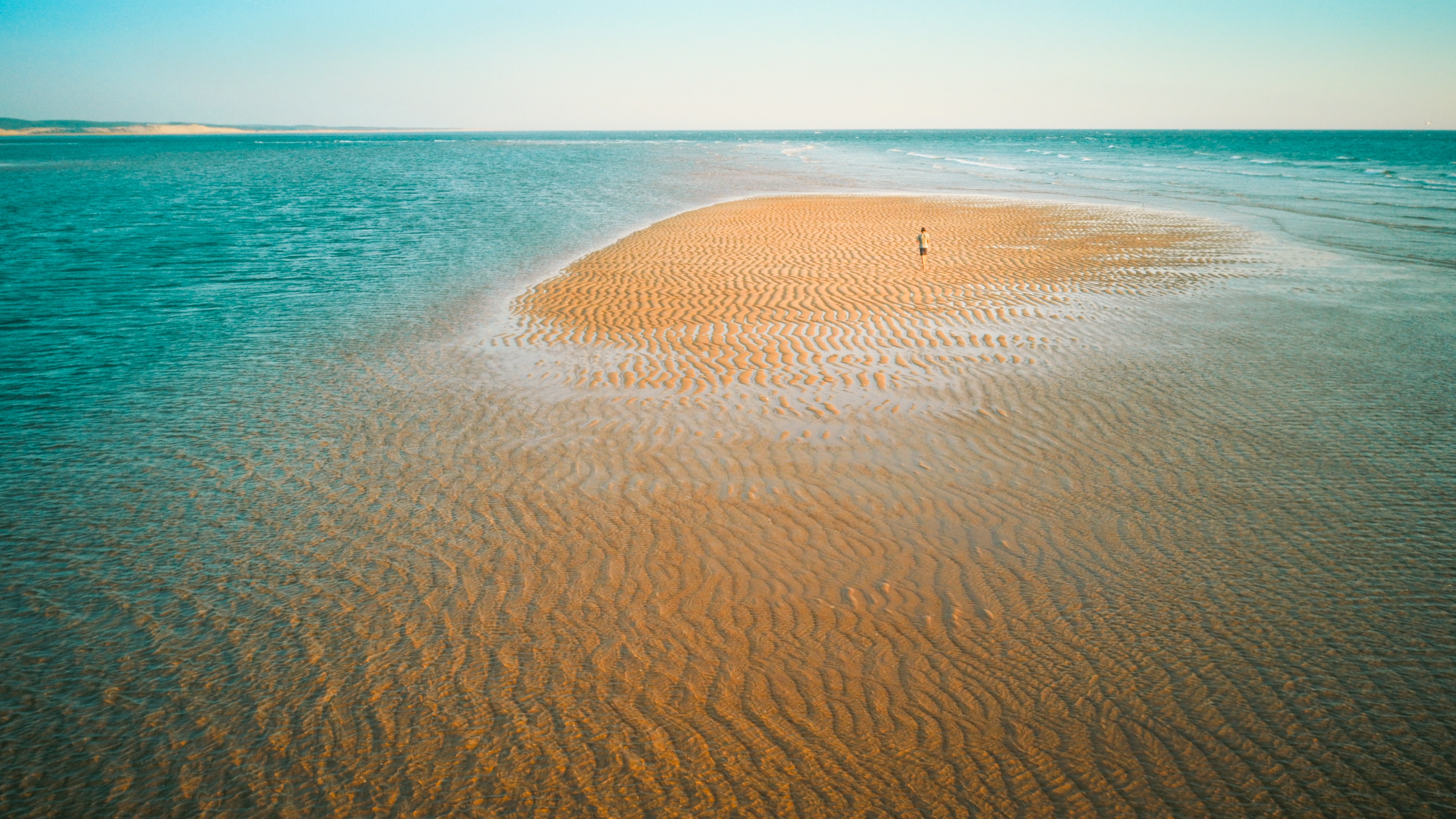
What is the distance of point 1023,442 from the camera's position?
8.45 metres

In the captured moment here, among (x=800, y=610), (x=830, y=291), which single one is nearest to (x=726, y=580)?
(x=800, y=610)

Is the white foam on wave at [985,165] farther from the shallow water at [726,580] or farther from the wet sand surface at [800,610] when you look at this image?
the wet sand surface at [800,610]

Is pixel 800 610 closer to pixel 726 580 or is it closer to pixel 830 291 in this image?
pixel 726 580

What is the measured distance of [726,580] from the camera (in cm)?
593

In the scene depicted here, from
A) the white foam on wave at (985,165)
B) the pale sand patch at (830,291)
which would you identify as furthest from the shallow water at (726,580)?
the white foam on wave at (985,165)

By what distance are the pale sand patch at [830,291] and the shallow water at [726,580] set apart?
87 cm

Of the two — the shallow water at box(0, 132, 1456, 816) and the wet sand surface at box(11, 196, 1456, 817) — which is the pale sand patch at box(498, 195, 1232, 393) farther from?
the shallow water at box(0, 132, 1456, 816)

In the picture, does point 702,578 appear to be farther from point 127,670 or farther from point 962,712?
point 127,670

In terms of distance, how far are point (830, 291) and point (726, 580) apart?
1034cm

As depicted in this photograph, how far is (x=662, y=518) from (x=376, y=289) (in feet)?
41.1

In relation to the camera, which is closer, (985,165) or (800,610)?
(800,610)

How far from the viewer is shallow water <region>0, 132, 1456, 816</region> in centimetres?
419

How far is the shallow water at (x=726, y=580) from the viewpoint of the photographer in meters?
4.19

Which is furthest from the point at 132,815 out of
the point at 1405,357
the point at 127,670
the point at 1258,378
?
the point at 1405,357
